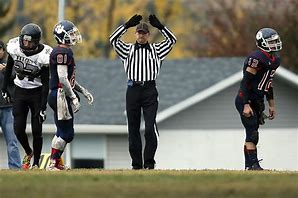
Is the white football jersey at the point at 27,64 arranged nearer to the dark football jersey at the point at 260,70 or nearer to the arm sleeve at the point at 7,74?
the arm sleeve at the point at 7,74

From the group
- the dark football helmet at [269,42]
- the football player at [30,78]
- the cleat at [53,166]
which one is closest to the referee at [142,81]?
the football player at [30,78]

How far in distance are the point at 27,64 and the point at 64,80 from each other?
3.41ft

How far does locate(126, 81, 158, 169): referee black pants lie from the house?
43.8 feet

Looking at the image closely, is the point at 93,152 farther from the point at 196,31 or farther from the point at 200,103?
the point at 196,31

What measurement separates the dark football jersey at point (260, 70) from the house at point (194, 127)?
1395 centimetres

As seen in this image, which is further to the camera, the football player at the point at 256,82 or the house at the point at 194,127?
the house at the point at 194,127

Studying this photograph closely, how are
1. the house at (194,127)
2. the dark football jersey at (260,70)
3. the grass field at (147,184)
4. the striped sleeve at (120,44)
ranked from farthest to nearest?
the house at (194,127) < the striped sleeve at (120,44) < the dark football jersey at (260,70) < the grass field at (147,184)

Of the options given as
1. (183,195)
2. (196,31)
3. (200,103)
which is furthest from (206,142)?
(196,31)

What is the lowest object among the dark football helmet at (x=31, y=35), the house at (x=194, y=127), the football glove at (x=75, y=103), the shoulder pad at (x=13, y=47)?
Answer: the house at (x=194, y=127)

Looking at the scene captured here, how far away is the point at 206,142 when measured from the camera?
32438mm

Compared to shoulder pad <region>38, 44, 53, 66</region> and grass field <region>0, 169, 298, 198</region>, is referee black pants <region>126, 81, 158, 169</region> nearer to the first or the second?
shoulder pad <region>38, 44, 53, 66</region>

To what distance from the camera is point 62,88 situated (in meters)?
17.0

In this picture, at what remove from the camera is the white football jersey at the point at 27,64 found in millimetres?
17656

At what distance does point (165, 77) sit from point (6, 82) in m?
15.7
